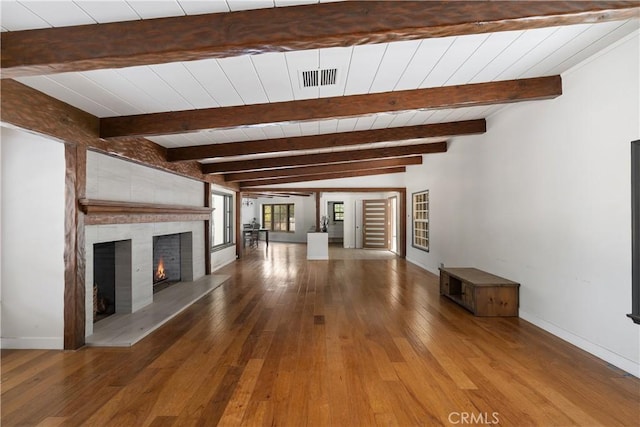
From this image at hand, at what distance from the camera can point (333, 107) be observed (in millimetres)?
3203

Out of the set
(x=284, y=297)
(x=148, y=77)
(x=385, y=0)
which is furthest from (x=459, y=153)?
(x=148, y=77)

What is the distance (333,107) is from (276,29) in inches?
57.5

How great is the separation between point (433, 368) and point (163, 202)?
4204 mm

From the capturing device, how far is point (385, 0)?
178cm

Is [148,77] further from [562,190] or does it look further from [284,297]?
[562,190]

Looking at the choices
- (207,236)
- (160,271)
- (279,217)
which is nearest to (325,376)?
(160,271)

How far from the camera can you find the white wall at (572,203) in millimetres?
2531

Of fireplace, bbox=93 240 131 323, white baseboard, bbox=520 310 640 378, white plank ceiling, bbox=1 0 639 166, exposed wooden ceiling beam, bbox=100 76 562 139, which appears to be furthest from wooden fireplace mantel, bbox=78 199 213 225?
white baseboard, bbox=520 310 640 378

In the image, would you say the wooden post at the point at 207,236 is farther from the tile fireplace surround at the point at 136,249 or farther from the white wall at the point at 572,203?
the white wall at the point at 572,203

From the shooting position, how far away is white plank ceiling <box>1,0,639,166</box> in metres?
1.76

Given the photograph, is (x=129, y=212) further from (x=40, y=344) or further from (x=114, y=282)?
(x=40, y=344)

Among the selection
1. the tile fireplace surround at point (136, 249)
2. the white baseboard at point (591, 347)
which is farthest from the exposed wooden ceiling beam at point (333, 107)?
the white baseboard at point (591, 347)

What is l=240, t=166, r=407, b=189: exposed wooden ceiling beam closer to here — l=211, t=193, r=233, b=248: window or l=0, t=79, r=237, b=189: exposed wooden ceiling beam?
l=211, t=193, r=233, b=248: window

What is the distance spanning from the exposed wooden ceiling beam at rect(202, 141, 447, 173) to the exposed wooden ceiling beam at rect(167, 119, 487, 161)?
4.71 ft
